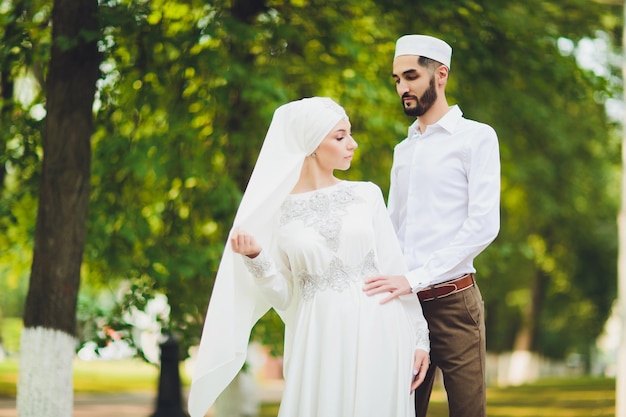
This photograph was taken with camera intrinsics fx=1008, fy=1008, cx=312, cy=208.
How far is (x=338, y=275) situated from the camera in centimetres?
441

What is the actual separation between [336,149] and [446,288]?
2.61 ft

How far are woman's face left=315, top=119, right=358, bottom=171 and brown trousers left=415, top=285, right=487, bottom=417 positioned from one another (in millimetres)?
770

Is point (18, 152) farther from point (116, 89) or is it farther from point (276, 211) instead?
point (276, 211)

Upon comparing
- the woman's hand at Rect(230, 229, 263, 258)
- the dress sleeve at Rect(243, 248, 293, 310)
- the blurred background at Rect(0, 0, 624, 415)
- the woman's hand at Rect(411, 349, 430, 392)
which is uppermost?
the blurred background at Rect(0, 0, 624, 415)

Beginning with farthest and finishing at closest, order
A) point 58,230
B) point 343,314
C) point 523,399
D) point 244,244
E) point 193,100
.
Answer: point 523,399 → point 193,100 → point 58,230 → point 343,314 → point 244,244

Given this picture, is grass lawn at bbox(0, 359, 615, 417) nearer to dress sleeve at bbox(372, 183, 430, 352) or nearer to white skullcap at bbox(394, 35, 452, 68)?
dress sleeve at bbox(372, 183, 430, 352)

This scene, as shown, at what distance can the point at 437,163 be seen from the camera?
4539 millimetres

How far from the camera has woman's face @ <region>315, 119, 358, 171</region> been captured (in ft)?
14.6

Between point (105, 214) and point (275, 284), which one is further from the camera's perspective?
point (105, 214)

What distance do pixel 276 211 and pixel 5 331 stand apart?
39.1m

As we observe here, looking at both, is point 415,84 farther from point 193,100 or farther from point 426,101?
point 193,100

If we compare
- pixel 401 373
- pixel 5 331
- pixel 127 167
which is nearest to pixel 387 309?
pixel 401 373

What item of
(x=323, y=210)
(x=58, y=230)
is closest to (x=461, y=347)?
(x=323, y=210)

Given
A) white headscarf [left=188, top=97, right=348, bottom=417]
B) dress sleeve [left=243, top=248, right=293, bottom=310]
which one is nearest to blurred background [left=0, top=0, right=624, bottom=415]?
white headscarf [left=188, top=97, right=348, bottom=417]
